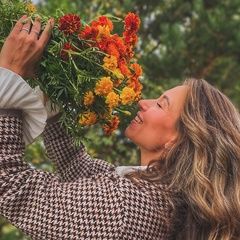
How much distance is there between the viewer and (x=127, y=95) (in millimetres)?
1930

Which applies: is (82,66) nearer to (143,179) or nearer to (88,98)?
(88,98)

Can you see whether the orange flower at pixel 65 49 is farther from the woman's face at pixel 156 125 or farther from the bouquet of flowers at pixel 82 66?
the woman's face at pixel 156 125

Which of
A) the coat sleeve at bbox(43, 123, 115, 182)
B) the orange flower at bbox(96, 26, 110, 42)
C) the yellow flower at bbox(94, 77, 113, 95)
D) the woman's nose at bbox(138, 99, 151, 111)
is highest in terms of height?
the orange flower at bbox(96, 26, 110, 42)

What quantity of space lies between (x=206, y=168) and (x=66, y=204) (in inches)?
18.6

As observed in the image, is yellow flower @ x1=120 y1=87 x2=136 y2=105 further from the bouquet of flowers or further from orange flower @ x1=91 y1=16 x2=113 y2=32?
orange flower @ x1=91 y1=16 x2=113 y2=32

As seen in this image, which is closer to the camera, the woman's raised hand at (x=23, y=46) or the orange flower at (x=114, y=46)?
the woman's raised hand at (x=23, y=46)

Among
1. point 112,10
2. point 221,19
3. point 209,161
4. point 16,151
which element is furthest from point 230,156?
point 221,19

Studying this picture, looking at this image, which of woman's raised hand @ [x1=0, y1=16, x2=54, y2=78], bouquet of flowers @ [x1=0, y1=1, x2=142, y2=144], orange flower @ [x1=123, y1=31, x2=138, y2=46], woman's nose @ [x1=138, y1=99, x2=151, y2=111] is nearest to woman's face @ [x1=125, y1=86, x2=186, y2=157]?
woman's nose @ [x1=138, y1=99, x2=151, y2=111]

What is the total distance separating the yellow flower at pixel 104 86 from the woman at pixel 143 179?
186 millimetres

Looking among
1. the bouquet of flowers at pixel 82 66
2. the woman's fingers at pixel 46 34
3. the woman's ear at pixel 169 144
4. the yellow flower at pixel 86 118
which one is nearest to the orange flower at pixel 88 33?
the bouquet of flowers at pixel 82 66

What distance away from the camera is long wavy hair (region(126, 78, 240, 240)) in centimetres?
190

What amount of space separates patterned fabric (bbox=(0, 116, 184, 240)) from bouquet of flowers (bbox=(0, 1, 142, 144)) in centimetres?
19

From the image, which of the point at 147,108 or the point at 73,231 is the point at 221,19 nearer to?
the point at 147,108

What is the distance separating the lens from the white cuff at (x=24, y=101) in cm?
180
